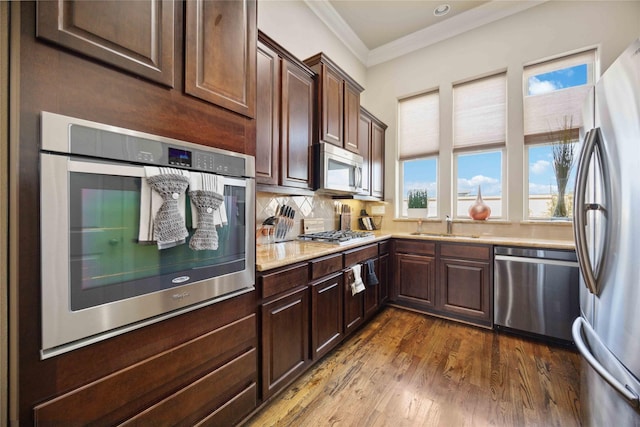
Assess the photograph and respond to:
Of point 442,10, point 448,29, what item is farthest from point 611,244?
point 448,29

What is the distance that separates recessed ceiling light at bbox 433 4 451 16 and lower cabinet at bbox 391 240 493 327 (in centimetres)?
269

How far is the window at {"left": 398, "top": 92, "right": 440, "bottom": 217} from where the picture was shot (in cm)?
343

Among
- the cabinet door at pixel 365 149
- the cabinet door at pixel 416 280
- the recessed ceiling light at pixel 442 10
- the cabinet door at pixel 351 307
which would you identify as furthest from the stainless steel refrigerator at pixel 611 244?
the recessed ceiling light at pixel 442 10

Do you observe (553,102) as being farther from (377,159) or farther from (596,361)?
(596,361)

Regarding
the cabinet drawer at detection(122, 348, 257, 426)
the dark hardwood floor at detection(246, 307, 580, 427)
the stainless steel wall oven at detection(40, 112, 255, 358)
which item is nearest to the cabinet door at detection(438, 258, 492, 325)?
the dark hardwood floor at detection(246, 307, 580, 427)

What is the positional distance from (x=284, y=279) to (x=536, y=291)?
7.63 feet

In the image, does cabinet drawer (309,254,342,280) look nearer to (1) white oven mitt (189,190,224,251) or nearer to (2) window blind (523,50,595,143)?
(1) white oven mitt (189,190,224,251)

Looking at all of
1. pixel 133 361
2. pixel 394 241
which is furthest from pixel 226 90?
pixel 394 241

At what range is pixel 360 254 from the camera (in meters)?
2.41

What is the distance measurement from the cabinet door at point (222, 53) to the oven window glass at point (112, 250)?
535 millimetres

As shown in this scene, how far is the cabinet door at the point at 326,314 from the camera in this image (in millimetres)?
1819

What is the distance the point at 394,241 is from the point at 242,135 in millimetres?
2270

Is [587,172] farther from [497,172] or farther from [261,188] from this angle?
[497,172]

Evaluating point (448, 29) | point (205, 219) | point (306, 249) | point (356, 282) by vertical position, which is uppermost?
point (448, 29)
